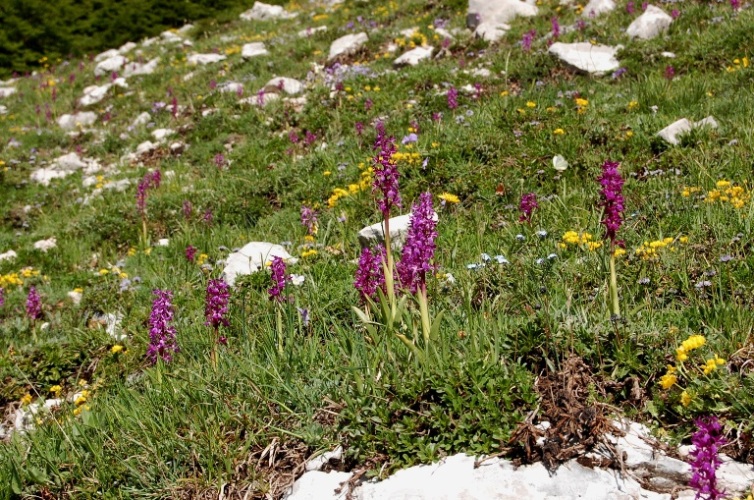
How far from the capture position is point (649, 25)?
32.1 ft

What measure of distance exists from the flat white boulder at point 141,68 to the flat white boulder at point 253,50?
2.37 m

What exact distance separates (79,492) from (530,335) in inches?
86.5

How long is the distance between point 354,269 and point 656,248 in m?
2.20

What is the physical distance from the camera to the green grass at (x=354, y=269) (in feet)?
9.39

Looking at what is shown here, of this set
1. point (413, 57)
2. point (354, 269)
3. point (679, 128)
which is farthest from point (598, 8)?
point (354, 269)

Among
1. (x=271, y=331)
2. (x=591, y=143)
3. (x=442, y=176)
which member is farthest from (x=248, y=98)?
(x=271, y=331)

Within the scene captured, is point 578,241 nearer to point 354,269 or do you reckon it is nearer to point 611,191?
point 611,191

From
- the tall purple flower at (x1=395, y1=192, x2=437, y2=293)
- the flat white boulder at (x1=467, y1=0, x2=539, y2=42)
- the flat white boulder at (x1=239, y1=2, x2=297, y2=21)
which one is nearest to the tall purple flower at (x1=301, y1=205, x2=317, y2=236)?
the tall purple flower at (x1=395, y1=192, x2=437, y2=293)

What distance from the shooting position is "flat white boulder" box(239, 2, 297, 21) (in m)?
19.4

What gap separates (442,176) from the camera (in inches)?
265

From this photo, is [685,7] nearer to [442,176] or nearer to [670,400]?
[442,176]

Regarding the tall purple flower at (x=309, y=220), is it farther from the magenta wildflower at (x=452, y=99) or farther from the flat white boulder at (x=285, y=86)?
the flat white boulder at (x=285, y=86)

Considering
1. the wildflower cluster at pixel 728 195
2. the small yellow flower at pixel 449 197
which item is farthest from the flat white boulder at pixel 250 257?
the wildflower cluster at pixel 728 195

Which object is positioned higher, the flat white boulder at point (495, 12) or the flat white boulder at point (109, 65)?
the flat white boulder at point (495, 12)
